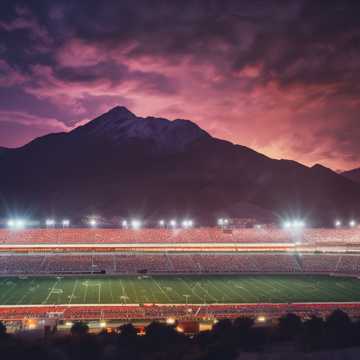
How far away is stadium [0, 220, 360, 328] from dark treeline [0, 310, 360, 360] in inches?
211

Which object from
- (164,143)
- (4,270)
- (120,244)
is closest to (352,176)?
(164,143)

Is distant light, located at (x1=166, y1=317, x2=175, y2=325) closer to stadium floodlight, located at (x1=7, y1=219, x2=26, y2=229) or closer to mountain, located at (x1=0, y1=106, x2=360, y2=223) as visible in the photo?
stadium floodlight, located at (x1=7, y1=219, x2=26, y2=229)

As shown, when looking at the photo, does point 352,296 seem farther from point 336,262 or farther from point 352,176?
point 352,176

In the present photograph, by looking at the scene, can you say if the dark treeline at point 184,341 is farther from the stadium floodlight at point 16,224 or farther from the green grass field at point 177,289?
the stadium floodlight at point 16,224

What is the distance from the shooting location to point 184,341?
22.6m

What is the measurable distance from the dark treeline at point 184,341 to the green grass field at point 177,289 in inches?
433

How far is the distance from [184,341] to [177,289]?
1758 cm

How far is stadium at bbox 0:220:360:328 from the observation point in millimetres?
31938

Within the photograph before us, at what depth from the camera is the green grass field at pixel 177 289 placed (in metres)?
35.7

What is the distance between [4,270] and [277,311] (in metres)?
27.0

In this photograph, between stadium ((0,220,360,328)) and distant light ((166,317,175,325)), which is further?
stadium ((0,220,360,328))

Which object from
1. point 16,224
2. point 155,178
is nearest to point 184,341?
point 16,224

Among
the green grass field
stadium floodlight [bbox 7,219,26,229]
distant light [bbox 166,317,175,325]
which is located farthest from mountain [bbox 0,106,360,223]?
distant light [bbox 166,317,175,325]

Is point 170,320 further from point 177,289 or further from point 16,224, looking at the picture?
point 16,224
